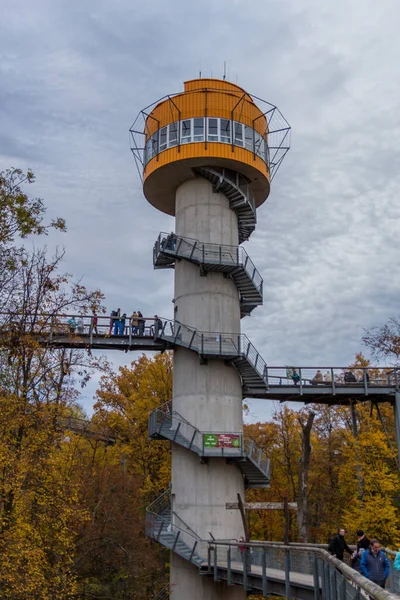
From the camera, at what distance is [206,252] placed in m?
27.0

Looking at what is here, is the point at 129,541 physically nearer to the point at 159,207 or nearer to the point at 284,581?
the point at 284,581

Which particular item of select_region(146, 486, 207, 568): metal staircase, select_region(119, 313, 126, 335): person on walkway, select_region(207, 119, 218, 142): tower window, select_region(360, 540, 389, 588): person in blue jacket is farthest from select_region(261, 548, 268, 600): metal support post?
select_region(207, 119, 218, 142): tower window

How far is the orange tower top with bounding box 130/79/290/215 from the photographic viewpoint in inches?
1098

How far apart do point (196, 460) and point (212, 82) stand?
18.0m

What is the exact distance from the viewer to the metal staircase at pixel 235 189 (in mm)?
28297

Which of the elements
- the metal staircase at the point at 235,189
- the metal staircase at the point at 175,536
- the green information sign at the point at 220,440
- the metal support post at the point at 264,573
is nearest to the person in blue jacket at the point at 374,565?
the metal support post at the point at 264,573

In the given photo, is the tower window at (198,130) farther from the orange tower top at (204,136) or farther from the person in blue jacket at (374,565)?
the person in blue jacket at (374,565)

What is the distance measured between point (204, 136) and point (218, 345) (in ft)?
32.1

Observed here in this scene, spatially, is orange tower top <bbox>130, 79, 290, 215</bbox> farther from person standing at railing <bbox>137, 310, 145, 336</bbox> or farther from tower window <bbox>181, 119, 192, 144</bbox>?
person standing at railing <bbox>137, 310, 145, 336</bbox>

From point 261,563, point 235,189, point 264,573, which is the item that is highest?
point 235,189

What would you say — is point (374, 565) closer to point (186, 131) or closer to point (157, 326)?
point (157, 326)

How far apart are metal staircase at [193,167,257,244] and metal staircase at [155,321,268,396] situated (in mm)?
6520

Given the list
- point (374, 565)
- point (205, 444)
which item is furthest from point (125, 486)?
point (374, 565)

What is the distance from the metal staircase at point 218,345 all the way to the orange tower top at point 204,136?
24.7 ft
